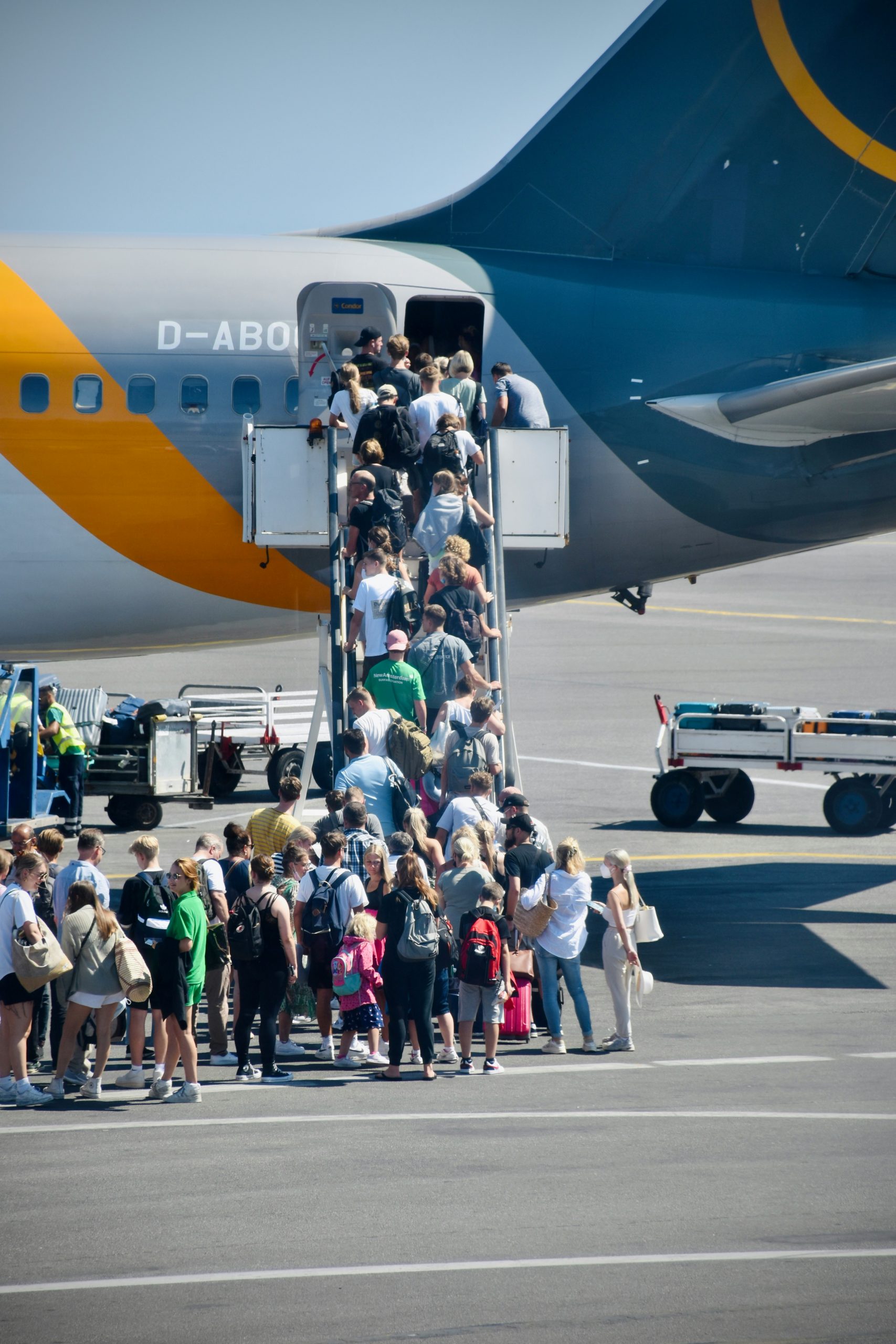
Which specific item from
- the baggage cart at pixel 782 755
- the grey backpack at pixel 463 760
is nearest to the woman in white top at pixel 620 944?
the grey backpack at pixel 463 760

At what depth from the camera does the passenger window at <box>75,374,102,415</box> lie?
20328 millimetres

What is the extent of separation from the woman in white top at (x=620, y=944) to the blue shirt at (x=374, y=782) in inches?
88.0

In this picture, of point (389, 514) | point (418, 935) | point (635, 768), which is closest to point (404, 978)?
point (418, 935)

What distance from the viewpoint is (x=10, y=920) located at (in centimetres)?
1398

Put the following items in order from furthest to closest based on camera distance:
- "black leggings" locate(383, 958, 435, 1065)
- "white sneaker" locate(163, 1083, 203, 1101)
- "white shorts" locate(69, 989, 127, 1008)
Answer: "black leggings" locate(383, 958, 435, 1065), "white shorts" locate(69, 989, 127, 1008), "white sneaker" locate(163, 1083, 203, 1101)

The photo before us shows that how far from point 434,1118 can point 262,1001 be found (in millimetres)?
2104

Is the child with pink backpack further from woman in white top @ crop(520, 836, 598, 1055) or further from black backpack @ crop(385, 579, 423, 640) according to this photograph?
black backpack @ crop(385, 579, 423, 640)

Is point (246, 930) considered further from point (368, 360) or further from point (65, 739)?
point (65, 739)

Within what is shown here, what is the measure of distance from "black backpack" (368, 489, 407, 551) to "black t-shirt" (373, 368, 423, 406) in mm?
1353

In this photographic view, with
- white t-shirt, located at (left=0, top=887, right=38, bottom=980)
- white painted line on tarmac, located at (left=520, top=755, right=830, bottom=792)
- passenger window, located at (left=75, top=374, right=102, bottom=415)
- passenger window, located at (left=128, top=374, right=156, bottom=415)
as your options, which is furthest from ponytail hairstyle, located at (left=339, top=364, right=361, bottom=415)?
white painted line on tarmac, located at (left=520, top=755, right=830, bottom=792)

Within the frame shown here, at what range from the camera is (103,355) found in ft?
67.1

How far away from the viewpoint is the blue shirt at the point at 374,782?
16.3 m

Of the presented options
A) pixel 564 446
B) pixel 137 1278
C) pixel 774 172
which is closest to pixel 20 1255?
pixel 137 1278

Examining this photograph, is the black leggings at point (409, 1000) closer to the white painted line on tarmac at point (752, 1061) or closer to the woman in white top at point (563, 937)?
the woman in white top at point (563, 937)
